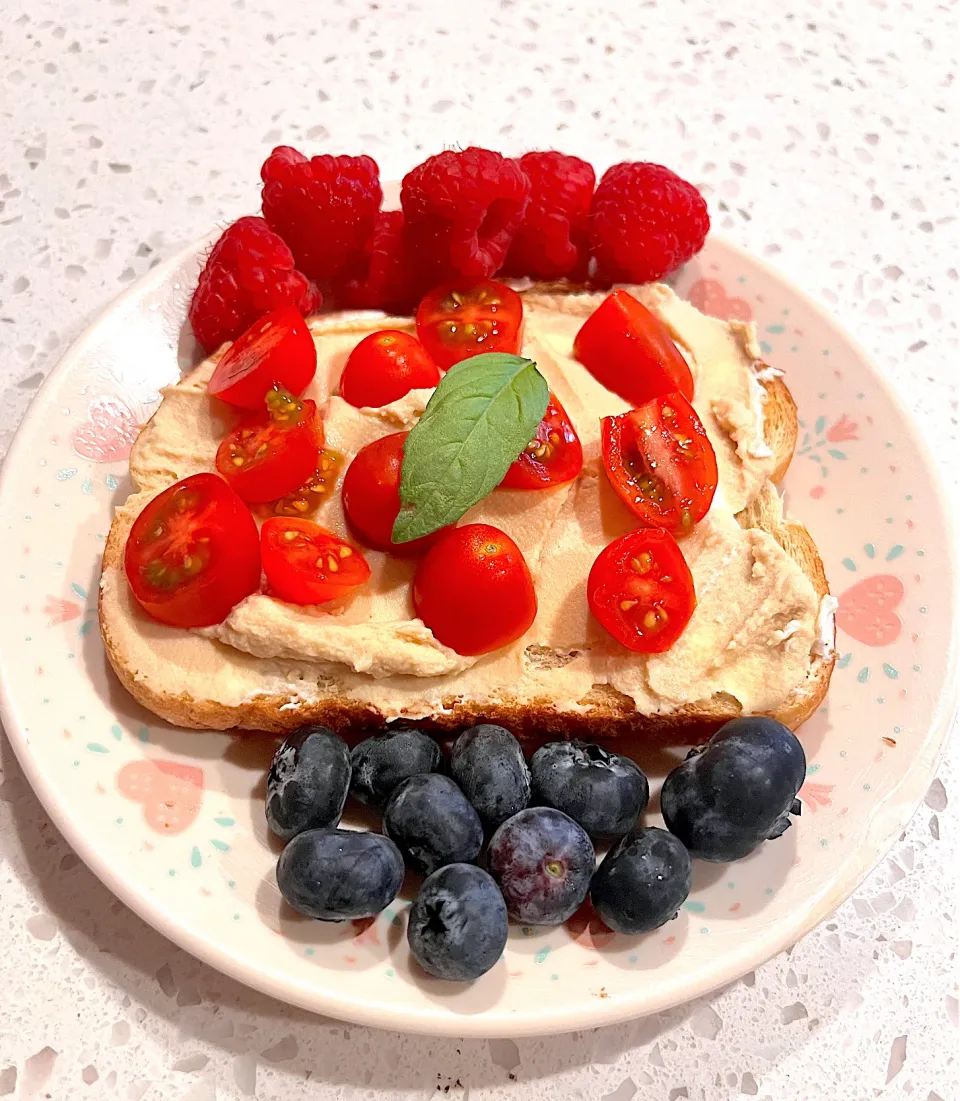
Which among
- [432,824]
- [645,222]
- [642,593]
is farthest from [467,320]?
[432,824]

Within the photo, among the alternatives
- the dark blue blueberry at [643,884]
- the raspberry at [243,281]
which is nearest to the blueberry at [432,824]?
the dark blue blueberry at [643,884]

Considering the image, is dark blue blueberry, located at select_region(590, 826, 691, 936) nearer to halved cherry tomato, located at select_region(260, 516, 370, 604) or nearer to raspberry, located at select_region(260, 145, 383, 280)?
halved cherry tomato, located at select_region(260, 516, 370, 604)

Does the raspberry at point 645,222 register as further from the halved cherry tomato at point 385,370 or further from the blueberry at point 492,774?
the blueberry at point 492,774

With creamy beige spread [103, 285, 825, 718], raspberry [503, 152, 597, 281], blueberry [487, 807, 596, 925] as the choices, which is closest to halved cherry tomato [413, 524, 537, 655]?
creamy beige spread [103, 285, 825, 718]

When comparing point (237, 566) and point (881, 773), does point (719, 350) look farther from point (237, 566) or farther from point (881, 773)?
point (237, 566)

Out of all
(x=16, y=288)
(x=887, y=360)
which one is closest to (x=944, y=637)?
(x=887, y=360)

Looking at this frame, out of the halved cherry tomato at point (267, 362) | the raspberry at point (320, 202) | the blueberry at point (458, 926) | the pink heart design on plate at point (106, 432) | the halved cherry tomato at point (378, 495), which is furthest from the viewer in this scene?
the raspberry at point (320, 202)

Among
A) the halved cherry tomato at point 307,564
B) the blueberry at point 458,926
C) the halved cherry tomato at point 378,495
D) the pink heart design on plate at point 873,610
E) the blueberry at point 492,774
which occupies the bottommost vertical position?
the blueberry at point 458,926

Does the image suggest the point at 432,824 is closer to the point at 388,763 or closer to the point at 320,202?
the point at 388,763
